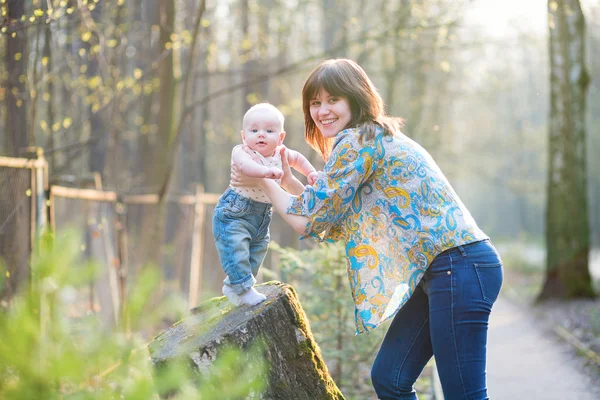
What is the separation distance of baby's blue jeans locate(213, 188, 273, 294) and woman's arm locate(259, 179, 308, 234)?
0.21 meters

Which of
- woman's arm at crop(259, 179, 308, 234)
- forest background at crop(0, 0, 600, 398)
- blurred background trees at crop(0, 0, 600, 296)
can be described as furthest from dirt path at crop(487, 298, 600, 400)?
woman's arm at crop(259, 179, 308, 234)

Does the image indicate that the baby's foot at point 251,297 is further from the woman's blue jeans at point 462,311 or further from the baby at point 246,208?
the woman's blue jeans at point 462,311

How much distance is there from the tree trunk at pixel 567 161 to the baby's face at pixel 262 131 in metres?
11.6

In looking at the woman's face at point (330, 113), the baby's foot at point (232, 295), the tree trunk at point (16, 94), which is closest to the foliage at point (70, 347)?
the woman's face at point (330, 113)

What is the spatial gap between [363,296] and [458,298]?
0.43m

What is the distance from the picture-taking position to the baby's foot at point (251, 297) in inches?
145

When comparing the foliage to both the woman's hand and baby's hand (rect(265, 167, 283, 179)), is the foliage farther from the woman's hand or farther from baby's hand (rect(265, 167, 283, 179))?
the woman's hand

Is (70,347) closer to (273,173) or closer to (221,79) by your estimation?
(273,173)

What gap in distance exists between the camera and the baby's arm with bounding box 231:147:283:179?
3.38 metres

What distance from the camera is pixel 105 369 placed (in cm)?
133

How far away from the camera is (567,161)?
14.3 meters

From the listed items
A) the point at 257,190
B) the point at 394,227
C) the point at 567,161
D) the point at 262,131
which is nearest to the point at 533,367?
the point at 394,227

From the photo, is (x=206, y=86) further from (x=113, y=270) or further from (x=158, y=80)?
(x=113, y=270)

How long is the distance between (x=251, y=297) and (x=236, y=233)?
35cm
